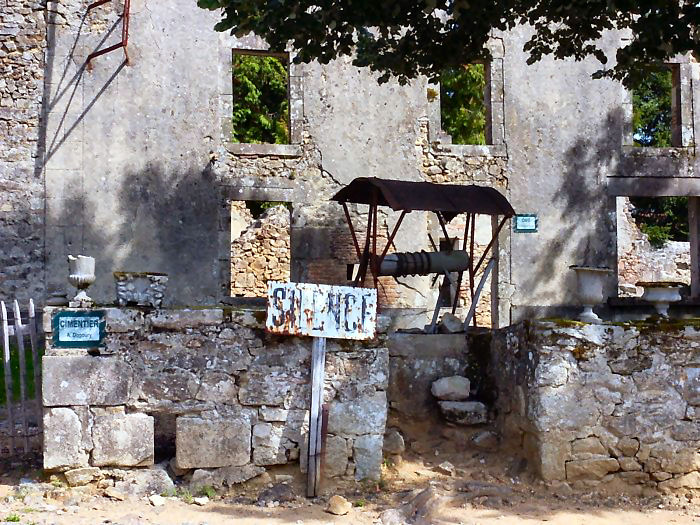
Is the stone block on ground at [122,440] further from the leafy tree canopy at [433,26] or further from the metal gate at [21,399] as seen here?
the leafy tree canopy at [433,26]

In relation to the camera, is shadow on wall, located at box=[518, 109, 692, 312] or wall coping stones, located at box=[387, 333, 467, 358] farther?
shadow on wall, located at box=[518, 109, 692, 312]

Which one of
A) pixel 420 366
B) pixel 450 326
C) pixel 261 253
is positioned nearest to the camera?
pixel 420 366

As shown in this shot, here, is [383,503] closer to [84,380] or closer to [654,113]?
[84,380]

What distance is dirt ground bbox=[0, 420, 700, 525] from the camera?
609 cm

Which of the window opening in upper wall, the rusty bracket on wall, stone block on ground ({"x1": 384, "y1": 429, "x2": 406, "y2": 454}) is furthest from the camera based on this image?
the window opening in upper wall

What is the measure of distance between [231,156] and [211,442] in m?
6.41

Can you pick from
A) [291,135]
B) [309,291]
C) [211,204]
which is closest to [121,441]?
[309,291]

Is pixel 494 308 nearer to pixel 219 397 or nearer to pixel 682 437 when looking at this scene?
pixel 682 437

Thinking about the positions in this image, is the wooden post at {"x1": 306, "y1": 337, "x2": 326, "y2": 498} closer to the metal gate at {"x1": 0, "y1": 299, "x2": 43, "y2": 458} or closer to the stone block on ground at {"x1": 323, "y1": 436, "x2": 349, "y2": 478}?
the stone block on ground at {"x1": 323, "y1": 436, "x2": 349, "y2": 478}

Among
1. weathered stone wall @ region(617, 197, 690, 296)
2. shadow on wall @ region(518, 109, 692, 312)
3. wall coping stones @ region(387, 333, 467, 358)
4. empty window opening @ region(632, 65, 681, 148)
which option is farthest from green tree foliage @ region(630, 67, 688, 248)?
wall coping stones @ region(387, 333, 467, 358)

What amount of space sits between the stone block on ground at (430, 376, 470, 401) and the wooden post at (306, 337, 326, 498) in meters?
1.72

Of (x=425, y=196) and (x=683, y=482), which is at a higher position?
(x=425, y=196)

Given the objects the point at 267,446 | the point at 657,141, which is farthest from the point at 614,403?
the point at 657,141

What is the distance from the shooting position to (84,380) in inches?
256
